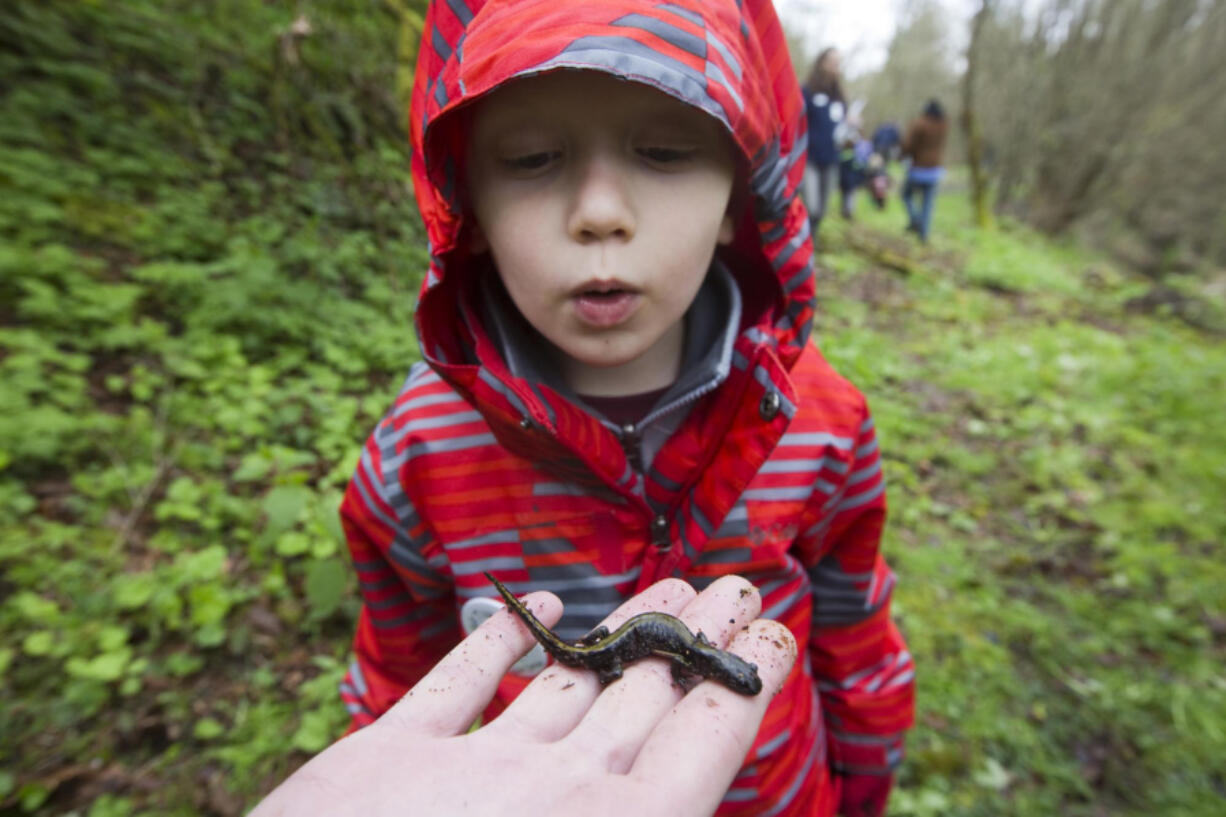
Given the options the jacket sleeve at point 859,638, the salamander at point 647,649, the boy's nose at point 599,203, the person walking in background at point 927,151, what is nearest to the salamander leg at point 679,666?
the salamander at point 647,649

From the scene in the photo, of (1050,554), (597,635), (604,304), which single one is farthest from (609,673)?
(1050,554)

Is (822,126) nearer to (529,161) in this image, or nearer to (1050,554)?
(1050,554)

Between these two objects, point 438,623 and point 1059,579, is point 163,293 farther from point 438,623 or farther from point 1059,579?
point 1059,579

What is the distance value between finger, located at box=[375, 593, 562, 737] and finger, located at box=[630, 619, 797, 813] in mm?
362

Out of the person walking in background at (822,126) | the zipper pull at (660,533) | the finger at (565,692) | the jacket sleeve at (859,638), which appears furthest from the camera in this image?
the person walking in background at (822,126)

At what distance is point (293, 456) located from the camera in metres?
3.92

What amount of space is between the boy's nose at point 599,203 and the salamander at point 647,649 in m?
0.91

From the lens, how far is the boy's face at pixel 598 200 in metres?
1.26

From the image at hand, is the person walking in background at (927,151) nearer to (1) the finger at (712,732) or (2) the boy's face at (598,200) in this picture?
(2) the boy's face at (598,200)

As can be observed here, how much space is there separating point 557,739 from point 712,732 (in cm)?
36

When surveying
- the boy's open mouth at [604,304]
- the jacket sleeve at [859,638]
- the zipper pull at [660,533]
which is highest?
the boy's open mouth at [604,304]

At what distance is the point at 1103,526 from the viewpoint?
15.5 feet

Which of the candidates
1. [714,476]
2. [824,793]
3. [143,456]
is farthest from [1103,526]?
[143,456]

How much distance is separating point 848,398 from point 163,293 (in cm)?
Result: 547
